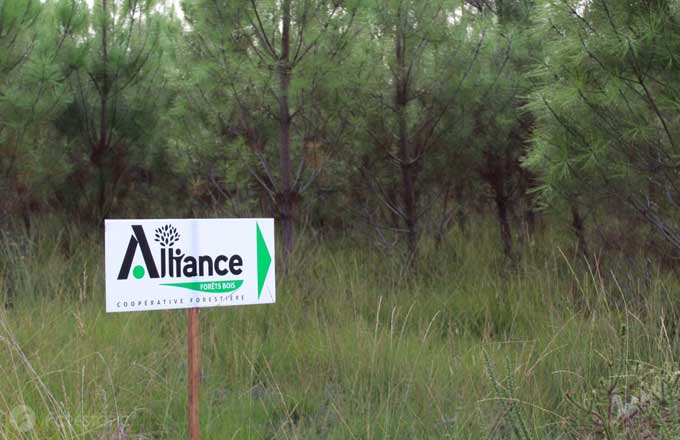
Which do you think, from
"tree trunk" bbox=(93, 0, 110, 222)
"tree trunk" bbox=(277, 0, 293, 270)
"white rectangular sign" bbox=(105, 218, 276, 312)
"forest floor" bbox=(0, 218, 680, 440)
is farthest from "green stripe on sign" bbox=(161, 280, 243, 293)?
"tree trunk" bbox=(93, 0, 110, 222)

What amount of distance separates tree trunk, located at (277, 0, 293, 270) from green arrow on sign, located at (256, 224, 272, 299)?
2570 millimetres

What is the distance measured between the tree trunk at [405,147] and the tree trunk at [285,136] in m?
0.83

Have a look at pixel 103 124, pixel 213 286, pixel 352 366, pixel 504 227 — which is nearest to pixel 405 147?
pixel 504 227

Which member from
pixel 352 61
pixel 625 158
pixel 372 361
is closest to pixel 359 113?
pixel 352 61

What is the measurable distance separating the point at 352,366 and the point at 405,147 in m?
2.63

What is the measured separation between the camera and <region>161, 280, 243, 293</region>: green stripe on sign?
2.62 m

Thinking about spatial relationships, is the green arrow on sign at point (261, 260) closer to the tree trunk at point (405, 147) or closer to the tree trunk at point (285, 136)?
the tree trunk at point (285, 136)

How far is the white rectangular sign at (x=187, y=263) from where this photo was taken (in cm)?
249

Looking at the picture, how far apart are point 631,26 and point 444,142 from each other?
231cm

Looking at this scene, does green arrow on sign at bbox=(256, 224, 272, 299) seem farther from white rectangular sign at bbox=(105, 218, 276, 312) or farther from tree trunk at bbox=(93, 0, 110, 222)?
tree trunk at bbox=(93, 0, 110, 222)

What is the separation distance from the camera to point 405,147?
586 centimetres

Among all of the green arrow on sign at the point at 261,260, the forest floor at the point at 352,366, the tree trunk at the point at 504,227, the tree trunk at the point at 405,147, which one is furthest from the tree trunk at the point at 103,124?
the green arrow on sign at the point at 261,260

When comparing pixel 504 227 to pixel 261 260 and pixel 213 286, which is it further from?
pixel 213 286

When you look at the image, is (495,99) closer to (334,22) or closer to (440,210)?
(334,22)
